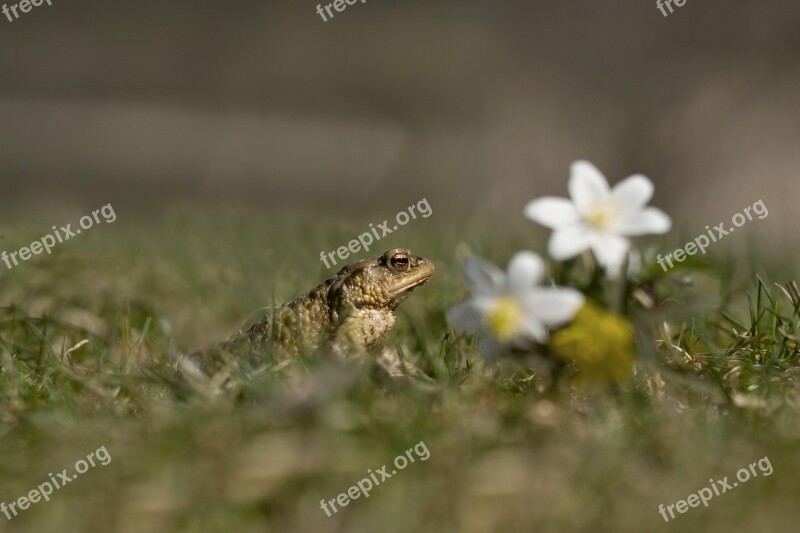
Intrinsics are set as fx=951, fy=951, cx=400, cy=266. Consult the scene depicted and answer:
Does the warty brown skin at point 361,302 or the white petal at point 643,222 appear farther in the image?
the warty brown skin at point 361,302

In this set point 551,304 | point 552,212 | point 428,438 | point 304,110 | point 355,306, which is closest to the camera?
point 428,438

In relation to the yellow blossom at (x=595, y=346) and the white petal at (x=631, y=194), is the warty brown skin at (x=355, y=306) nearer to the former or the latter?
the yellow blossom at (x=595, y=346)

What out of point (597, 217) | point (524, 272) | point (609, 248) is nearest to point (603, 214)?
point (597, 217)

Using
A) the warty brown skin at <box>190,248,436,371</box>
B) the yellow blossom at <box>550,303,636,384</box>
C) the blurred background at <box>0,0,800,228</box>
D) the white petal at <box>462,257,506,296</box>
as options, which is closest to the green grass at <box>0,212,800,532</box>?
the yellow blossom at <box>550,303,636,384</box>

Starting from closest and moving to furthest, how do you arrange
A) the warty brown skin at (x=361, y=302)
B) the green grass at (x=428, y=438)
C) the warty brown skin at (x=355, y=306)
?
the green grass at (x=428, y=438), the warty brown skin at (x=355, y=306), the warty brown skin at (x=361, y=302)

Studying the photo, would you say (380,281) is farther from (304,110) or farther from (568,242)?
(304,110)

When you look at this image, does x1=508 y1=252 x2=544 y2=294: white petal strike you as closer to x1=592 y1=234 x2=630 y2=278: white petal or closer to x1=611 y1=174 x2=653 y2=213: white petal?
x1=592 y1=234 x2=630 y2=278: white petal

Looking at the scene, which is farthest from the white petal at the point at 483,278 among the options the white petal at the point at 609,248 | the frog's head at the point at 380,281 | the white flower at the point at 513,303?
the frog's head at the point at 380,281
